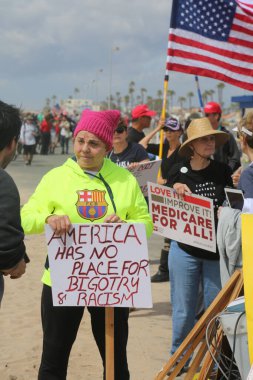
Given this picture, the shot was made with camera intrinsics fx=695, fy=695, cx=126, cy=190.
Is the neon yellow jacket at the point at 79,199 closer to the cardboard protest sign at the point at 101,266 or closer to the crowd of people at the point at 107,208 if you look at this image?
the crowd of people at the point at 107,208

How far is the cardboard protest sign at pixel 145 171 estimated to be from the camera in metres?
7.00

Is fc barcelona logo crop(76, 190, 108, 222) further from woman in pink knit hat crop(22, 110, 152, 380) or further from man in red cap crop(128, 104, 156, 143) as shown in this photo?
man in red cap crop(128, 104, 156, 143)

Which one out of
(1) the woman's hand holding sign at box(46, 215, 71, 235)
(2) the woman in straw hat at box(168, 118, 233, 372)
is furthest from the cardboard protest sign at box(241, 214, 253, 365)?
(2) the woman in straw hat at box(168, 118, 233, 372)

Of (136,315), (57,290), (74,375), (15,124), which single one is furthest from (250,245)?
(136,315)

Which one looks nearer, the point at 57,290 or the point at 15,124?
the point at 15,124

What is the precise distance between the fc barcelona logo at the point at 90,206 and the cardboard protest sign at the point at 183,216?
3.74 ft

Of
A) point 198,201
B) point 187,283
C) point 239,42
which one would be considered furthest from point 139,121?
point 187,283

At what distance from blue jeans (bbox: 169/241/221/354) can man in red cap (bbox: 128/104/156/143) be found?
3609mm

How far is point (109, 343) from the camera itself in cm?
399

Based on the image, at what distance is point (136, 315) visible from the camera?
23.2 feet

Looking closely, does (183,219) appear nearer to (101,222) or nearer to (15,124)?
(101,222)

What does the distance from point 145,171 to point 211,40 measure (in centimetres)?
201

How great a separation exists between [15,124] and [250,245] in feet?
4.57

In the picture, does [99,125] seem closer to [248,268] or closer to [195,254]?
[248,268]
